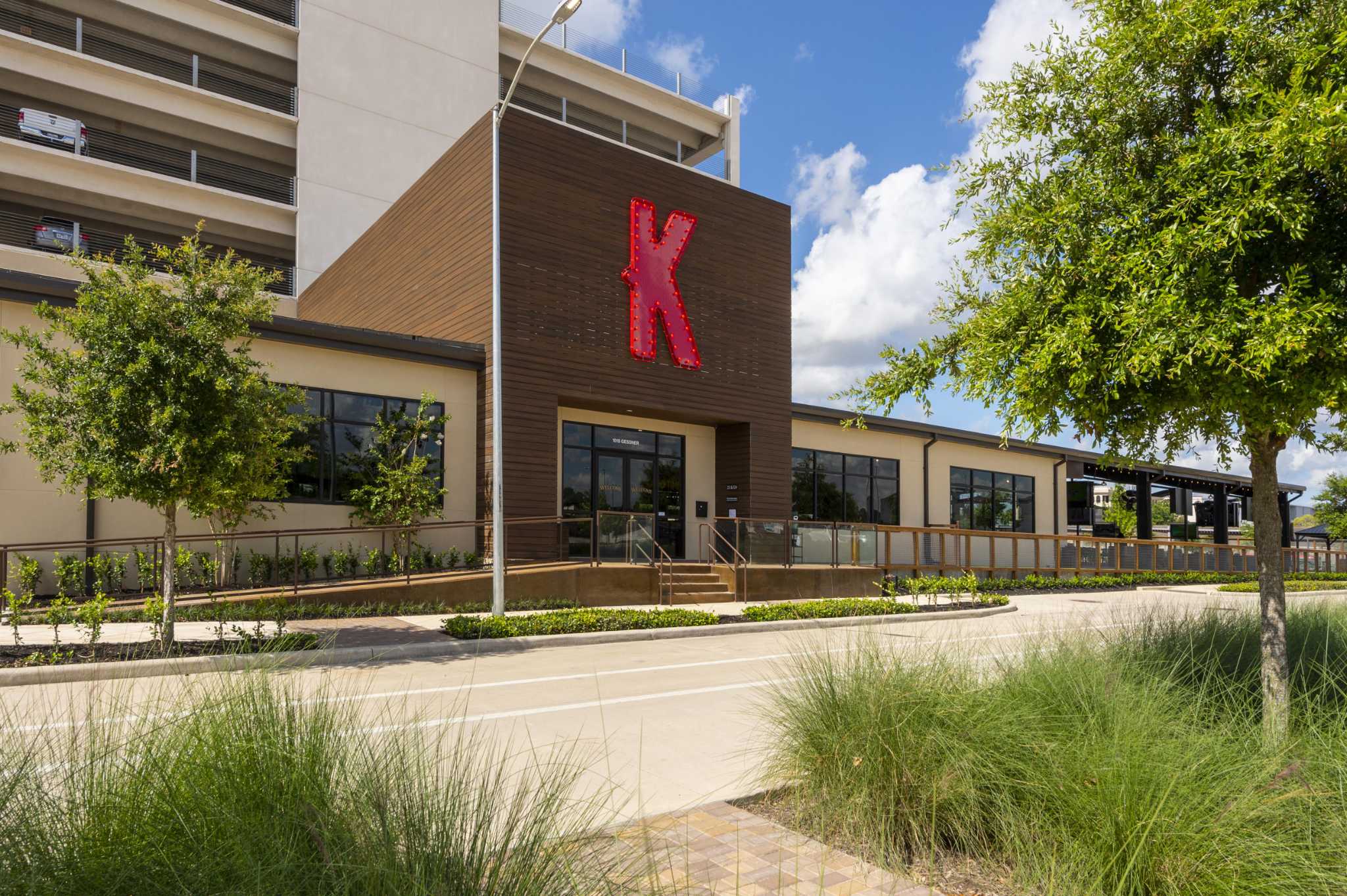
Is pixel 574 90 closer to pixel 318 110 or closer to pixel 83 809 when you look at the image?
pixel 318 110

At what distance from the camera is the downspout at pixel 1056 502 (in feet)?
126

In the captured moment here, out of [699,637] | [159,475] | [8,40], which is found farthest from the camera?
[8,40]

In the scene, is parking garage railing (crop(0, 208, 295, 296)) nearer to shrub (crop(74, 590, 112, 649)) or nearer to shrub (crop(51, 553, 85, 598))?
shrub (crop(51, 553, 85, 598))

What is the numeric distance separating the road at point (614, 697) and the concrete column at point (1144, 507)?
3220 cm

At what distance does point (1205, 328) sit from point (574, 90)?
1775 inches

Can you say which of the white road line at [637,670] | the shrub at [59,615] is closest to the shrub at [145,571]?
the shrub at [59,615]

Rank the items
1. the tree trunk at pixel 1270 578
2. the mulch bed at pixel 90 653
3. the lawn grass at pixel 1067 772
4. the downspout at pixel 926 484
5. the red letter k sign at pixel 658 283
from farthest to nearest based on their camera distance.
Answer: the downspout at pixel 926 484 → the red letter k sign at pixel 658 283 → the mulch bed at pixel 90 653 → the tree trunk at pixel 1270 578 → the lawn grass at pixel 1067 772

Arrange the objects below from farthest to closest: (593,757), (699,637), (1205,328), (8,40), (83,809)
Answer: (8,40) < (699,637) < (593,757) < (1205,328) < (83,809)

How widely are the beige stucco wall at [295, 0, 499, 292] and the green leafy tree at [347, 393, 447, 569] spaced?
20458mm

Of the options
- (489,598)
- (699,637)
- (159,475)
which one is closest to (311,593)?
(489,598)

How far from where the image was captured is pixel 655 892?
2.98 m

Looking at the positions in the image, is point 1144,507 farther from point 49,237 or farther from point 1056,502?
point 49,237

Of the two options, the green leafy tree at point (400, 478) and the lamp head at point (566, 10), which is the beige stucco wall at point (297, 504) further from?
the lamp head at point (566, 10)

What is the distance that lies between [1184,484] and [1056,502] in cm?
1276
